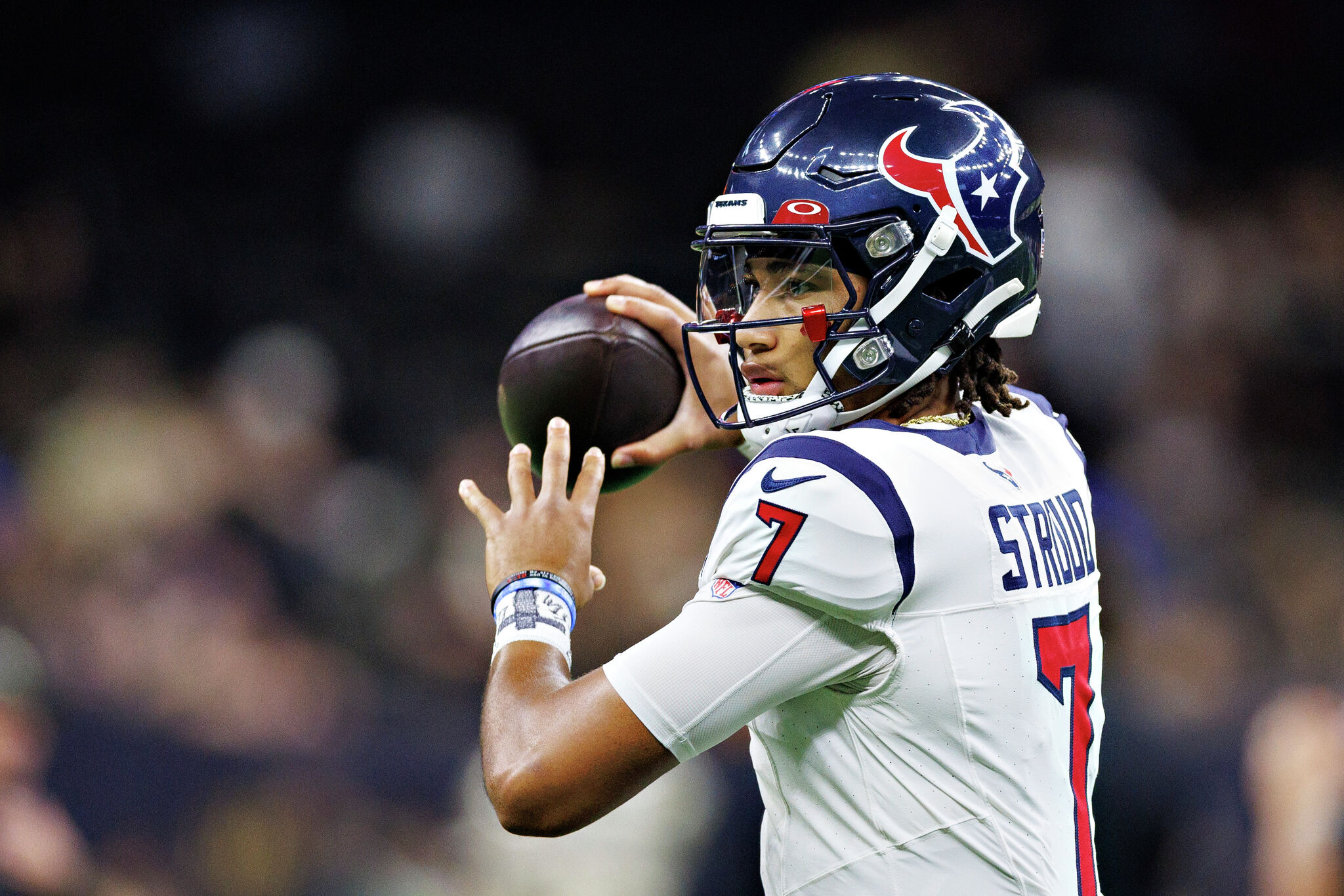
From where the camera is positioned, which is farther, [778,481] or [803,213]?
[803,213]

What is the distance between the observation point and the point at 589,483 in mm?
1950

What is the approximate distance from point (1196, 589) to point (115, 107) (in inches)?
211

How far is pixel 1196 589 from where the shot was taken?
5113 millimetres

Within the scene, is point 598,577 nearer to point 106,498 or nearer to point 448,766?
point 448,766

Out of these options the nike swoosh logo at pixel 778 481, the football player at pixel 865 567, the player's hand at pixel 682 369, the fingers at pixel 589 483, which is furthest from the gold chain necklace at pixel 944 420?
the player's hand at pixel 682 369

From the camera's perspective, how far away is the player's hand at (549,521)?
5.98ft

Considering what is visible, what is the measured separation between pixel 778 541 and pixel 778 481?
8cm

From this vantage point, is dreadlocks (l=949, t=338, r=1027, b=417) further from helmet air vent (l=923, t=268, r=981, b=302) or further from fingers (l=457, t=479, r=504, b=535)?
fingers (l=457, t=479, r=504, b=535)

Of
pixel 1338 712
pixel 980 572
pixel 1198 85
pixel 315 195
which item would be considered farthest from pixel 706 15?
pixel 980 572

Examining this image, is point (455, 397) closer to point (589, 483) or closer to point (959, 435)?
point (589, 483)

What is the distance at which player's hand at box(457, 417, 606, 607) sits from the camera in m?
1.82

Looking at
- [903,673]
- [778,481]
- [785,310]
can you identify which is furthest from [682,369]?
[903,673]

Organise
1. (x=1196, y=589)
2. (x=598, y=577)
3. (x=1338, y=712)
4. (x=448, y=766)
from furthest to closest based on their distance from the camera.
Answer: (x=1196, y=589)
(x=1338, y=712)
(x=448, y=766)
(x=598, y=577)

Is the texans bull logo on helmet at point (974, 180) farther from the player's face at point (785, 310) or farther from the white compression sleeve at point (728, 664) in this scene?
the white compression sleeve at point (728, 664)
